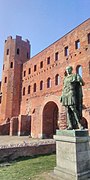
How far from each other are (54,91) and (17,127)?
7.58 meters

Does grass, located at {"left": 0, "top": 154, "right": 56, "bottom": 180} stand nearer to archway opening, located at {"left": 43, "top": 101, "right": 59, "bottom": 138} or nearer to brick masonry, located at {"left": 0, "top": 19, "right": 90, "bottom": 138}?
brick masonry, located at {"left": 0, "top": 19, "right": 90, "bottom": 138}

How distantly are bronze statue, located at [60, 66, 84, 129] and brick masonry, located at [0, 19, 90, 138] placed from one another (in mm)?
7684

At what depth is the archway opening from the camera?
1931 cm

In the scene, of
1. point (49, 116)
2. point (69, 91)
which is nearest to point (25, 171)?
point (69, 91)

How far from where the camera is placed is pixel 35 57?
84.0 ft

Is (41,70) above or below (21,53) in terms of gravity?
below

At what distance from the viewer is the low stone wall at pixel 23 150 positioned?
772cm

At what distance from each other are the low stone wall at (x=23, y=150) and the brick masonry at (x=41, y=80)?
4.03 meters

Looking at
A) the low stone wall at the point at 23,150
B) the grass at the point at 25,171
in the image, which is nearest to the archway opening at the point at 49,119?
the low stone wall at the point at 23,150

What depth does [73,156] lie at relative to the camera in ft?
15.8

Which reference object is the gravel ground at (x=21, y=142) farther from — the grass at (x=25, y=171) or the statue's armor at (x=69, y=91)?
the statue's armor at (x=69, y=91)

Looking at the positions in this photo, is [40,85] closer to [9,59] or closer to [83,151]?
[9,59]

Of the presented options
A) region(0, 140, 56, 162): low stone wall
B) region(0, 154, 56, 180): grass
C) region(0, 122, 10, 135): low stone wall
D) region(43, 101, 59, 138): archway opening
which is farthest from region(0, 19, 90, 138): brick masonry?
region(0, 154, 56, 180): grass

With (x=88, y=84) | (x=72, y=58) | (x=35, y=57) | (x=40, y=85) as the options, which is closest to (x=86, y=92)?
(x=88, y=84)
